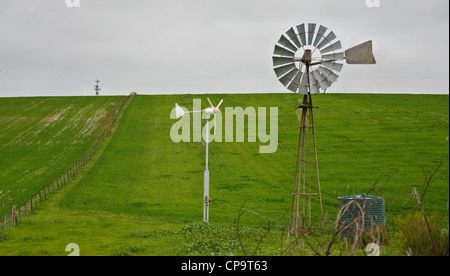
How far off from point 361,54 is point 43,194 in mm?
24271

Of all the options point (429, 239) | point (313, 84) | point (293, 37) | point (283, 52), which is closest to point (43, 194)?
point (283, 52)

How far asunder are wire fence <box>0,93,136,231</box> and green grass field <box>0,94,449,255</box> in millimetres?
622

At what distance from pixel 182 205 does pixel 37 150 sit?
75.6ft

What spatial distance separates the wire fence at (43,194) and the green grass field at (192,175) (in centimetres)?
62

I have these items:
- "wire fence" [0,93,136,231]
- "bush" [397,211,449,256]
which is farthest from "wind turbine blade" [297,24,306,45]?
"wire fence" [0,93,136,231]

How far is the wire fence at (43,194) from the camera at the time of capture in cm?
2934

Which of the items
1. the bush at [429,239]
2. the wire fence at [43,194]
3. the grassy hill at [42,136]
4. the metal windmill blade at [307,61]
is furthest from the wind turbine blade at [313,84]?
the grassy hill at [42,136]

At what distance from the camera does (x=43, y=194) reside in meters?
37.2

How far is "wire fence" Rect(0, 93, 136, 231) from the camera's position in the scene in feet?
96.3

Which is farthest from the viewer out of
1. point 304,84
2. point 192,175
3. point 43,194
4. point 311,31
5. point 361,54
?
point 192,175

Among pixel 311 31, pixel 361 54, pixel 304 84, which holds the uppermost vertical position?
pixel 311 31

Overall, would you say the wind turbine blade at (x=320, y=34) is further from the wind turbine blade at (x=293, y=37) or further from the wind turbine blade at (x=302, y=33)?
the wind turbine blade at (x=293, y=37)

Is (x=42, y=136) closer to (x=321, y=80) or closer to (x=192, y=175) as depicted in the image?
(x=192, y=175)
